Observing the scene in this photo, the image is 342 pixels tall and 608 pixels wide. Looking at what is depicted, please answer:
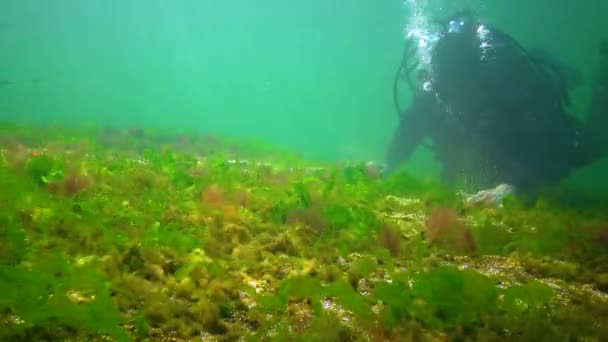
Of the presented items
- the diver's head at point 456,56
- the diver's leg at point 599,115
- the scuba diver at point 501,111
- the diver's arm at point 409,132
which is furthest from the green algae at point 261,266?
the diver's arm at point 409,132

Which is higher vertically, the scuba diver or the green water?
the scuba diver

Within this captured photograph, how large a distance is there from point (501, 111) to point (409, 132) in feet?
14.7

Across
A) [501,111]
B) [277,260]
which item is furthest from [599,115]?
[277,260]

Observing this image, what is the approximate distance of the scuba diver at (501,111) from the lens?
38.9ft

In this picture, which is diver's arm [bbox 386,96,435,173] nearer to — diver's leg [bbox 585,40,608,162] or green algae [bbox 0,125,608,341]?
diver's leg [bbox 585,40,608,162]

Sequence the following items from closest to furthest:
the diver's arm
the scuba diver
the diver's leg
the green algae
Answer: the green algae, the scuba diver, the diver's leg, the diver's arm

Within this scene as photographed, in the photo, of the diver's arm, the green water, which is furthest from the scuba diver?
the green water

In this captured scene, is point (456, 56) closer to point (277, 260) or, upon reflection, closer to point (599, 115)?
point (599, 115)

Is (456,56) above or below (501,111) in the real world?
above

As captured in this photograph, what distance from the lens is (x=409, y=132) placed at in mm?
16562

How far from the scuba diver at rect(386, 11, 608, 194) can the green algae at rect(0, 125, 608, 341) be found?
18.9 feet

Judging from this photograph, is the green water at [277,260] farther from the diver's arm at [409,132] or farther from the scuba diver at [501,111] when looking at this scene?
the diver's arm at [409,132]

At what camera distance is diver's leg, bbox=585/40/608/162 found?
1236cm

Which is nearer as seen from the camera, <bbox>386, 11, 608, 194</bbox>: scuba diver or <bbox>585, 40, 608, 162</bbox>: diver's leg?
<bbox>386, 11, 608, 194</bbox>: scuba diver
